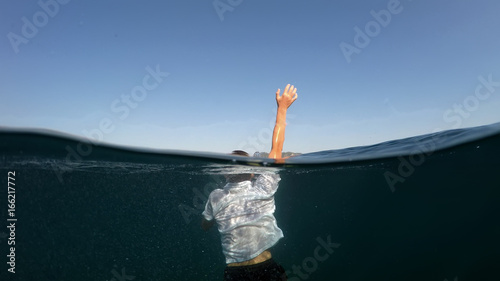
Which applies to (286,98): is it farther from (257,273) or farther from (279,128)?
(257,273)

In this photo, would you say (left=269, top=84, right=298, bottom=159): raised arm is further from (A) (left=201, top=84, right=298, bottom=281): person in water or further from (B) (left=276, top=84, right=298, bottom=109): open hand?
(A) (left=201, top=84, right=298, bottom=281): person in water

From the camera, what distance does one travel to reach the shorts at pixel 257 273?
4.42m

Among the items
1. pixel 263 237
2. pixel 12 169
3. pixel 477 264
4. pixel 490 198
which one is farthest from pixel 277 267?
pixel 477 264

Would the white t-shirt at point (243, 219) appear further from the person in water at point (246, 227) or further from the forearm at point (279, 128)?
the forearm at point (279, 128)

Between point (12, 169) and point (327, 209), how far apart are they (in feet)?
64.3

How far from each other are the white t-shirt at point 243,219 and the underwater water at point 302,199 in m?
4.11

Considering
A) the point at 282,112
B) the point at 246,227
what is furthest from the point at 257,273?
the point at 282,112

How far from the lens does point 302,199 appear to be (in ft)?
59.8

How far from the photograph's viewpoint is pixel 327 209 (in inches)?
850

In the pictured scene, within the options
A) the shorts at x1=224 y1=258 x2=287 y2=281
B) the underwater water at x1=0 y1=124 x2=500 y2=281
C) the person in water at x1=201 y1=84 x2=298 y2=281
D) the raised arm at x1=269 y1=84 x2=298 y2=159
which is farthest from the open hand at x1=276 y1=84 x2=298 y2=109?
the underwater water at x1=0 y1=124 x2=500 y2=281

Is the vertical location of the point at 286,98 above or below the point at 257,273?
above

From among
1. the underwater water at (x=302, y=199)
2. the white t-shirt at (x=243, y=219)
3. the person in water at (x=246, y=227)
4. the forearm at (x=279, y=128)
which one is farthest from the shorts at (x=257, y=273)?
the underwater water at (x=302, y=199)

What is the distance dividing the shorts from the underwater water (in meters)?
4.52

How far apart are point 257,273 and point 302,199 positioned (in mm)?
14347
